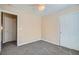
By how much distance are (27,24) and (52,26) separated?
5.02 ft

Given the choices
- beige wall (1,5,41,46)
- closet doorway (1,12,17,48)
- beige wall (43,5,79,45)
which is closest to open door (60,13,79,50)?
beige wall (43,5,79,45)

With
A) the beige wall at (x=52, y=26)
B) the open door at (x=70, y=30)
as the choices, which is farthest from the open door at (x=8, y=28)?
the open door at (x=70, y=30)

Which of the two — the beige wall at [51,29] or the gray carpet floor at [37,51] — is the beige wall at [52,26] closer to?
the beige wall at [51,29]

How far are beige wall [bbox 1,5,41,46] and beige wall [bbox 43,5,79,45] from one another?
0.56 m

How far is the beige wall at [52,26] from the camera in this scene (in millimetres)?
4641

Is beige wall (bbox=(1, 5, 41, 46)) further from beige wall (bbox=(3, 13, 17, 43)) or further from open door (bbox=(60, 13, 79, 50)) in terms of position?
open door (bbox=(60, 13, 79, 50))

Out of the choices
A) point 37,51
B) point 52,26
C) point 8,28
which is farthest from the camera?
point 8,28

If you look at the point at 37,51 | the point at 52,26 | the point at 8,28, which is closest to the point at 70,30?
the point at 52,26

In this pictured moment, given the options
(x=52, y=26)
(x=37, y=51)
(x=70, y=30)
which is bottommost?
(x=37, y=51)

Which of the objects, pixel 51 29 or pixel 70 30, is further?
pixel 51 29

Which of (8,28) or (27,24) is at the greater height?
(27,24)

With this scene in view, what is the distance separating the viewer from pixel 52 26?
209 inches

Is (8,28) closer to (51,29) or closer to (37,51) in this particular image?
(51,29)

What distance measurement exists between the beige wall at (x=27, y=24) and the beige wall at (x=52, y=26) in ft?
1.85
